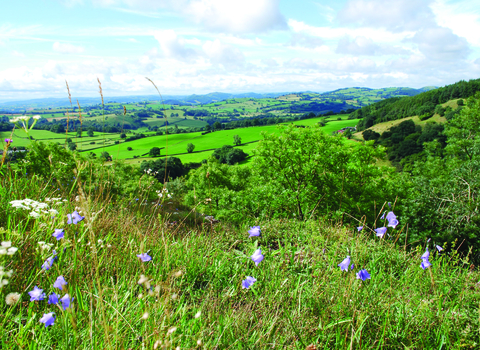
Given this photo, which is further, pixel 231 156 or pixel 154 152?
pixel 231 156

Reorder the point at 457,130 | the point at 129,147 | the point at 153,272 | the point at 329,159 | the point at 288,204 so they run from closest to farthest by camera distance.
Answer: the point at 153,272 < the point at 288,204 < the point at 329,159 < the point at 457,130 < the point at 129,147

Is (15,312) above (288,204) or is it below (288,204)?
above

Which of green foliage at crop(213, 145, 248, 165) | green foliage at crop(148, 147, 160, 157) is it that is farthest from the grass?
green foliage at crop(148, 147, 160, 157)

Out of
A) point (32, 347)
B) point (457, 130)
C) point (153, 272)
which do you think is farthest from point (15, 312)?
point (457, 130)

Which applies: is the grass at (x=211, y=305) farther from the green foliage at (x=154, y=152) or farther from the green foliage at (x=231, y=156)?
the green foliage at (x=154, y=152)

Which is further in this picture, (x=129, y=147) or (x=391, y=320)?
(x=129, y=147)

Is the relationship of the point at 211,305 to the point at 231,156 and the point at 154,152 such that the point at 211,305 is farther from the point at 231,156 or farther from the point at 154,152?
the point at 154,152

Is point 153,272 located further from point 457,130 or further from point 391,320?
point 457,130

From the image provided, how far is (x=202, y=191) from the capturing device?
25.9 metres

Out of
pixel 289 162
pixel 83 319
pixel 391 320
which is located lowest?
pixel 289 162

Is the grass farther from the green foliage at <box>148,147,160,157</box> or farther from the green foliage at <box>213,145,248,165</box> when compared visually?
the green foliage at <box>148,147,160,157</box>

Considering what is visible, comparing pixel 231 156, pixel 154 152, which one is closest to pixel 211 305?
pixel 231 156

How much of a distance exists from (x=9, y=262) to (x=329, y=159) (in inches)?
701

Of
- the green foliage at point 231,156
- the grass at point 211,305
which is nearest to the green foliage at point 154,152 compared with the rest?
the green foliage at point 231,156
